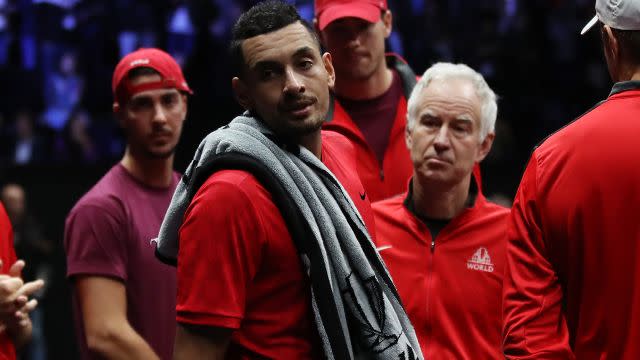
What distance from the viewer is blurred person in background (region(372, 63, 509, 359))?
4.25 m

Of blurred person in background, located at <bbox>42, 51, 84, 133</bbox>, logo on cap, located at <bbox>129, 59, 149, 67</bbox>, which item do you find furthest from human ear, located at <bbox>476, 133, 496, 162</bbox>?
blurred person in background, located at <bbox>42, 51, 84, 133</bbox>

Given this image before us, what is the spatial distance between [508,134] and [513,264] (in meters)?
6.26

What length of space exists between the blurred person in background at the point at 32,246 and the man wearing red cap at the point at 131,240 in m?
4.17

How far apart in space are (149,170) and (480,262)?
61.2 inches

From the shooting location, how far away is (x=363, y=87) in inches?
210

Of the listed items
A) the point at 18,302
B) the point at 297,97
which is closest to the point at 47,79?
the point at 18,302

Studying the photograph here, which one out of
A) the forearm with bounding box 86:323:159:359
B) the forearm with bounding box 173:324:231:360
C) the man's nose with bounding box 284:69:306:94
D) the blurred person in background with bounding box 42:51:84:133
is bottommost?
the forearm with bounding box 86:323:159:359

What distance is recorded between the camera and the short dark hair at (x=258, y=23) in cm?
368

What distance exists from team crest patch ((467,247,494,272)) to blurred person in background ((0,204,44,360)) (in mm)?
1422

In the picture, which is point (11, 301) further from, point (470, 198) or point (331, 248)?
point (470, 198)

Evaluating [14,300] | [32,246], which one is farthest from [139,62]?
[32,246]

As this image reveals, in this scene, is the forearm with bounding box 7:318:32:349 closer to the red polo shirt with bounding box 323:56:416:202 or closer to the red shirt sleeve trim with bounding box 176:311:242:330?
the red shirt sleeve trim with bounding box 176:311:242:330

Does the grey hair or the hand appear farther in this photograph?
the grey hair

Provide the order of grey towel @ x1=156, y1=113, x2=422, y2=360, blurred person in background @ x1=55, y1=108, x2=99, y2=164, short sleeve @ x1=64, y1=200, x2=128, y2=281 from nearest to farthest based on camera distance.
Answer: grey towel @ x1=156, y1=113, x2=422, y2=360
short sleeve @ x1=64, y1=200, x2=128, y2=281
blurred person in background @ x1=55, y1=108, x2=99, y2=164
